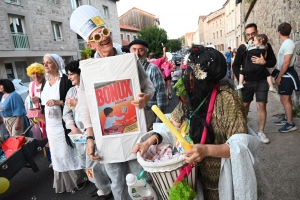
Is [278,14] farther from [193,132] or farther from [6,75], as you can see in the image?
[6,75]

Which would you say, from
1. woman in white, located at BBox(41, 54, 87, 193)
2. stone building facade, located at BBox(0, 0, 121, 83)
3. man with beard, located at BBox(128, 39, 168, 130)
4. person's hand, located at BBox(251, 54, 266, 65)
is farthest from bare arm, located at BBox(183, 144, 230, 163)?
stone building facade, located at BBox(0, 0, 121, 83)

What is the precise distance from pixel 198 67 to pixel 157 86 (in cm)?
153

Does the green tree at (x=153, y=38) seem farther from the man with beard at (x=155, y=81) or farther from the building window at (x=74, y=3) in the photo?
the man with beard at (x=155, y=81)

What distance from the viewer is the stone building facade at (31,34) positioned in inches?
498

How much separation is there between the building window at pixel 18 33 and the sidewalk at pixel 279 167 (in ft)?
49.6

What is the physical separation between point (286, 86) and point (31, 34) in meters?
15.6

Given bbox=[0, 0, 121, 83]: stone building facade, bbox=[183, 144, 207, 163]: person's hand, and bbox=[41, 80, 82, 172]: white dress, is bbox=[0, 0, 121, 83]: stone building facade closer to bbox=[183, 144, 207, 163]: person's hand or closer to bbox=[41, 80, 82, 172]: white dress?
bbox=[41, 80, 82, 172]: white dress

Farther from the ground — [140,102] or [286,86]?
[140,102]

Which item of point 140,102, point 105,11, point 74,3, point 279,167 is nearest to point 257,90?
point 279,167

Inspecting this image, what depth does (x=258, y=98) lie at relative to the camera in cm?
321

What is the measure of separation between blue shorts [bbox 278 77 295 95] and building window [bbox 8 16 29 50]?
15.0m

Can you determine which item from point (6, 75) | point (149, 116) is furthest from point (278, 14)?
point (6, 75)

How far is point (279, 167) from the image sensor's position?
2525mm

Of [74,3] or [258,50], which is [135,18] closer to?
[74,3]
